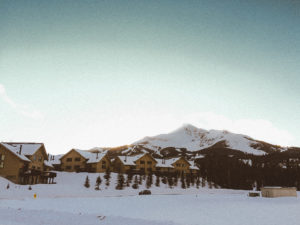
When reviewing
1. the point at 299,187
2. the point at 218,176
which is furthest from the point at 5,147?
the point at 299,187

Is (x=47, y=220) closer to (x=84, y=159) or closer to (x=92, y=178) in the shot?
(x=92, y=178)

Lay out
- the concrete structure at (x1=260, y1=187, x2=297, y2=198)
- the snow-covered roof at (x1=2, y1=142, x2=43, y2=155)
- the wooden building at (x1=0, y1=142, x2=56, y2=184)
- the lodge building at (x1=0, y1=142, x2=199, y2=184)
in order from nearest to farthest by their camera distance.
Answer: the concrete structure at (x1=260, y1=187, x2=297, y2=198) → the wooden building at (x1=0, y1=142, x2=56, y2=184) → the lodge building at (x1=0, y1=142, x2=199, y2=184) → the snow-covered roof at (x1=2, y1=142, x2=43, y2=155)

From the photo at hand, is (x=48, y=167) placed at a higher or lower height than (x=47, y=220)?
higher

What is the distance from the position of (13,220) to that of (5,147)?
43.9 metres

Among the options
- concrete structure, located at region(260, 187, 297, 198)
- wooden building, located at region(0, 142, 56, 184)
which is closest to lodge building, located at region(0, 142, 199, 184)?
wooden building, located at region(0, 142, 56, 184)

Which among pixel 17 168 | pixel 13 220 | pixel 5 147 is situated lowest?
pixel 13 220

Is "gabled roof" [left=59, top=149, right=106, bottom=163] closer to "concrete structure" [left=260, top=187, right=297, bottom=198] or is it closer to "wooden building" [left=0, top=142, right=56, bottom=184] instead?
"wooden building" [left=0, top=142, right=56, bottom=184]

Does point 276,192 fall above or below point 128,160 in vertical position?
below

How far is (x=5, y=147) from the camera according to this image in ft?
187

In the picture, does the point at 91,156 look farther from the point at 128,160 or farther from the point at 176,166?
the point at 176,166

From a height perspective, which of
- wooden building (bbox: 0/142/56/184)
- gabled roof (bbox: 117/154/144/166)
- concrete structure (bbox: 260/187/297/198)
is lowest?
concrete structure (bbox: 260/187/297/198)

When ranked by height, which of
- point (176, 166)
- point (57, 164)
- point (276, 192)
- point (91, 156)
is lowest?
point (276, 192)

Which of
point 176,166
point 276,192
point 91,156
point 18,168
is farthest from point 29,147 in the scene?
point 276,192

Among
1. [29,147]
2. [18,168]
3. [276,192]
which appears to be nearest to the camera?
[276,192]
